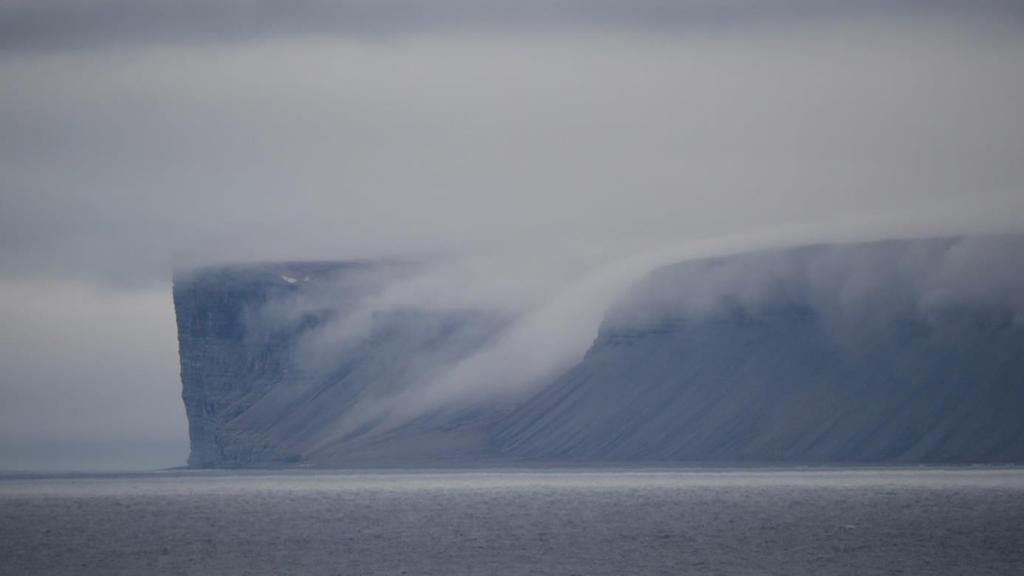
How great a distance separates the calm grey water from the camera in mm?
70438

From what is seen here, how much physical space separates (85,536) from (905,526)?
124 ft

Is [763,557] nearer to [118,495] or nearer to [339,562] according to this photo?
[339,562]

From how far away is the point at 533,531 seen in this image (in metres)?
88.6

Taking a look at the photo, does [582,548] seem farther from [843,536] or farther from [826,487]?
[826,487]

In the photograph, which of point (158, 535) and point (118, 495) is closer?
point (158, 535)

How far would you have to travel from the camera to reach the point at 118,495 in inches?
5955

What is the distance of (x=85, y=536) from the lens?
3553 inches

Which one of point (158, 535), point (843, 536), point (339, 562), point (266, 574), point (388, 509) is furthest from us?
point (388, 509)

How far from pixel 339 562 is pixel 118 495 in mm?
83204

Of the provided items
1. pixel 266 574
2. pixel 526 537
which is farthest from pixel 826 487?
pixel 266 574

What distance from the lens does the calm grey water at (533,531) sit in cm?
7044

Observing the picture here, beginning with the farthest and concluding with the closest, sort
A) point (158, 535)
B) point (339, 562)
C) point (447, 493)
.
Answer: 1. point (447, 493)
2. point (158, 535)
3. point (339, 562)

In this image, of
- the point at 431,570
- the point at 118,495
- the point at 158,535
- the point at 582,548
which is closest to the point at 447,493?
the point at 118,495

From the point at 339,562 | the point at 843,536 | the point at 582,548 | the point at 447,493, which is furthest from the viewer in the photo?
the point at 447,493
